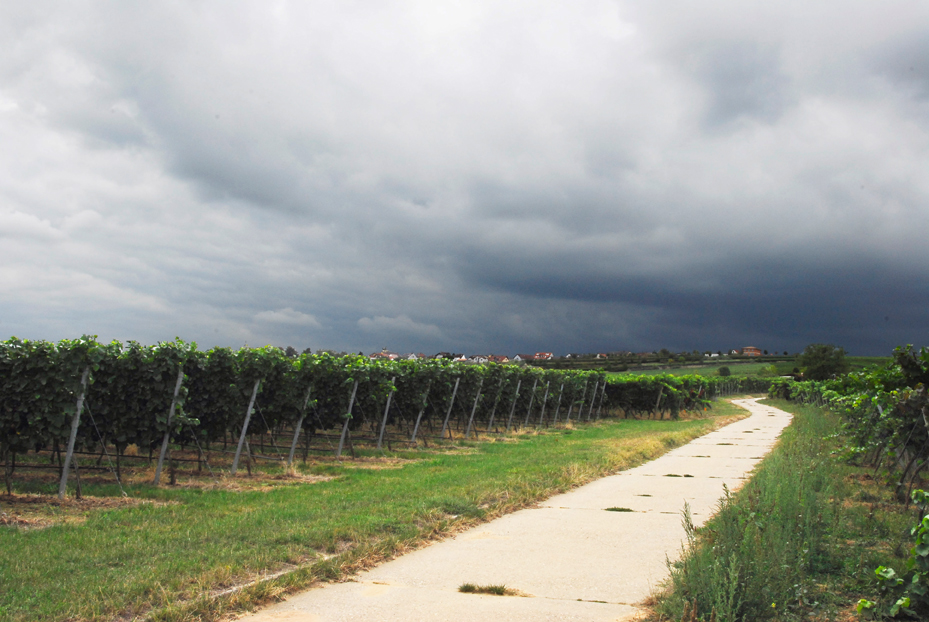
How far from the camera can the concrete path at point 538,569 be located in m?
4.34

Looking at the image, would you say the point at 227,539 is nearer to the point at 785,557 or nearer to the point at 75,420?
the point at 75,420

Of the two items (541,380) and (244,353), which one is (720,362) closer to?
(541,380)

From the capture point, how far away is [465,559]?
573 cm

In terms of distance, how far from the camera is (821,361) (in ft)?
280

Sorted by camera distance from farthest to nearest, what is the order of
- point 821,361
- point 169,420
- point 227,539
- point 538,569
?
point 821,361
point 169,420
point 227,539
point 538,569

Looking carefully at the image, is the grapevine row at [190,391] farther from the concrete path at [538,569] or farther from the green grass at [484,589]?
the green grass at [484,589]

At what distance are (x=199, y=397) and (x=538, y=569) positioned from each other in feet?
32.7

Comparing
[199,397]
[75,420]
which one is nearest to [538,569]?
[75,420]

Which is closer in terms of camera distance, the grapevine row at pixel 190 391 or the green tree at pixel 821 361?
the grapevine row at pixel 190 391

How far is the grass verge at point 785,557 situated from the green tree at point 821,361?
85.9 meters

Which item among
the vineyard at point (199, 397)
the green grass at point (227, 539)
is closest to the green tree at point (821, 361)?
the vineyard at point (199, 397)

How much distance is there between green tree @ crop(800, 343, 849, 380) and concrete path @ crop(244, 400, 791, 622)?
281 feet

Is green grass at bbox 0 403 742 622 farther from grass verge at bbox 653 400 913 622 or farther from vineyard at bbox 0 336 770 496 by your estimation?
grass verge at bbox 653 400 913 622

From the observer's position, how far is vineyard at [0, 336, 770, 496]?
9578 mm
